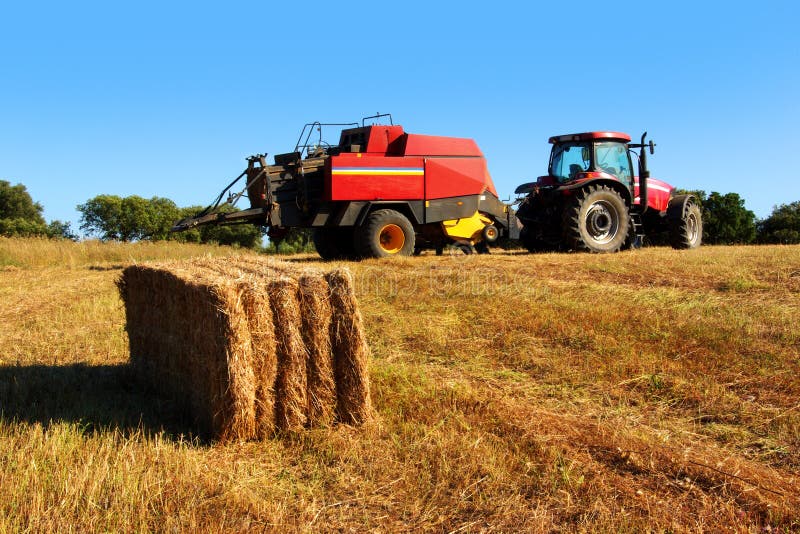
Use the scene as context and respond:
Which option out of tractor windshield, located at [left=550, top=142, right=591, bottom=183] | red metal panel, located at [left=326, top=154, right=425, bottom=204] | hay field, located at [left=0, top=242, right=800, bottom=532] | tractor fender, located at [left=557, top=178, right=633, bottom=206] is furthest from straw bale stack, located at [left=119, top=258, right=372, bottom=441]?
tractor windshield, located at [left=550, top=142, right=591, bottom=183]

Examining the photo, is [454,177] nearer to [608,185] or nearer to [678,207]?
[608,185]

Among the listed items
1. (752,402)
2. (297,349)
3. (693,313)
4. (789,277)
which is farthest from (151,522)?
(789,277)

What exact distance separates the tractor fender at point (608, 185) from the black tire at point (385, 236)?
3156 millimetres

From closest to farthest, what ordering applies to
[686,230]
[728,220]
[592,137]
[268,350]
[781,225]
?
1. [268,350]
2. [592,137]
3. [686,230]
4. [728,220]
5. [781,225]

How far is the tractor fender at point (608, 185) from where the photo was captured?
Result: 1373 cm

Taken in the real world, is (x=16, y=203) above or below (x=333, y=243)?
above

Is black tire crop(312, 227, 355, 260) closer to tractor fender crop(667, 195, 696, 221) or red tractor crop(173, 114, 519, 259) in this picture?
red tractor crop(173, 114, 519, 259)

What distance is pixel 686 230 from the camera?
50.7ft

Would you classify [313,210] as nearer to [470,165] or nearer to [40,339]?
[470,165]

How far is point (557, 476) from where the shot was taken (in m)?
3.96

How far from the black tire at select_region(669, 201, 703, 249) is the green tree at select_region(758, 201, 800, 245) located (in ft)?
41.3

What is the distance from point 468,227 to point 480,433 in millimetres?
10103

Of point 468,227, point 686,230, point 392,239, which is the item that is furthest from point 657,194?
point 392,239

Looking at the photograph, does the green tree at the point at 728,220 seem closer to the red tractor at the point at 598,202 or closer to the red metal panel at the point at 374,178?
the red tractor at the point at 598,202
